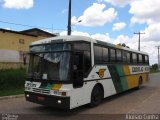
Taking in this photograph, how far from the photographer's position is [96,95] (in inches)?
480

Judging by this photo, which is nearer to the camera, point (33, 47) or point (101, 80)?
point (33, 47)

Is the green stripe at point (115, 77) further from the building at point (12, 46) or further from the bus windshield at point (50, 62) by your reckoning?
the building at point (12, 46)

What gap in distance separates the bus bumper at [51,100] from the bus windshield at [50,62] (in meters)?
0.69

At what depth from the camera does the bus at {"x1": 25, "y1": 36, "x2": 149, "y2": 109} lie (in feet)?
32.5

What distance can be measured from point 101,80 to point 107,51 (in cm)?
167

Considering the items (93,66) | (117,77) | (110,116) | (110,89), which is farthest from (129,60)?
(110,116)

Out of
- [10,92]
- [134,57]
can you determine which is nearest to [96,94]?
[10,92]

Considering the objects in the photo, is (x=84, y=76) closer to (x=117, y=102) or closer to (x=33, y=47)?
(x=33, y=47)

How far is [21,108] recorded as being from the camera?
11.5 meters

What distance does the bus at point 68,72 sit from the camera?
390 inches

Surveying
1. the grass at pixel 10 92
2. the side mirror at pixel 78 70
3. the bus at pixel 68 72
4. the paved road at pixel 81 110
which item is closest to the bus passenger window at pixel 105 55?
the bus at pixel 68 72

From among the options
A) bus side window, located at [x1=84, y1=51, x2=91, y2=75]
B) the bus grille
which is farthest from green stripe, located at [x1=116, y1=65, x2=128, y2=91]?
the bus grille

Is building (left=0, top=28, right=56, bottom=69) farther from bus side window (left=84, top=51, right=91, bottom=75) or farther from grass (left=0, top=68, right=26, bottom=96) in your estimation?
bus side window (left=84, top=51, right=91, bottom=75)

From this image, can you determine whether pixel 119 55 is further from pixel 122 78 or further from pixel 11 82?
pixel 11 82
